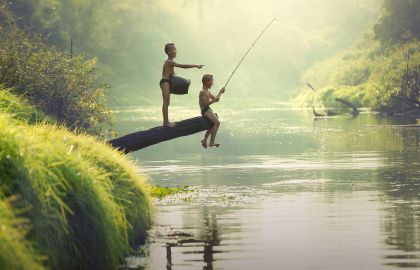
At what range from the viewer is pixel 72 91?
121 feet

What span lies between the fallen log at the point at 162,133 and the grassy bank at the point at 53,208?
5290 millimetres

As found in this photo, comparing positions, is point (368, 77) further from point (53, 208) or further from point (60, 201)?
point (53, 208)

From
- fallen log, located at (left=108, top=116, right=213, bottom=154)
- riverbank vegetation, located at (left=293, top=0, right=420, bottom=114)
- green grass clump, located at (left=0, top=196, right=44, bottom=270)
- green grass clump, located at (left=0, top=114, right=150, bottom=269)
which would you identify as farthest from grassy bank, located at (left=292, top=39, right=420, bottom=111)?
green grass clump, located at (left=0, top=196, right=44, bottom=270)

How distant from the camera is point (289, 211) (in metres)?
23.5

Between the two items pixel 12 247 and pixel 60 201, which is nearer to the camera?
pixel 12 247

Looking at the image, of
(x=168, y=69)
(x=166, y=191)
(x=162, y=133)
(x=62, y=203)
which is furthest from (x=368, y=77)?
(x=62, y=203)

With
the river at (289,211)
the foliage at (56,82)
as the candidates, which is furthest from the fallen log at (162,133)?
the foliage at (56,82)

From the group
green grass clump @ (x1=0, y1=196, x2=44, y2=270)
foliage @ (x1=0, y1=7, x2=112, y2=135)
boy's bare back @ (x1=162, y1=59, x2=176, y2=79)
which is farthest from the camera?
foliage @ (x1=0, y1=7, x2=112, y2=135)

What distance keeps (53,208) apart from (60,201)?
0.49 ft

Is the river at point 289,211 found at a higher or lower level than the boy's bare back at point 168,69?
lower

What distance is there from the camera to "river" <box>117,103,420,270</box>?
1661 cm

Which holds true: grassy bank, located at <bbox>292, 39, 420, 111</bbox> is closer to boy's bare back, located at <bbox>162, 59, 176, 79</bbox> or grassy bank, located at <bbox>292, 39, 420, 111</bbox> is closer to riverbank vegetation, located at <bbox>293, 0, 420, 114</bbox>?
riverbank vegetation, located at <bbox>293, 0, 420, 114</bbox>

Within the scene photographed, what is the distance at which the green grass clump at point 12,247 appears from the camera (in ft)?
36.4

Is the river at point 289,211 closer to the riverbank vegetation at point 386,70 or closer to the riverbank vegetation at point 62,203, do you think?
the riverbank vegetation at point 62,203
